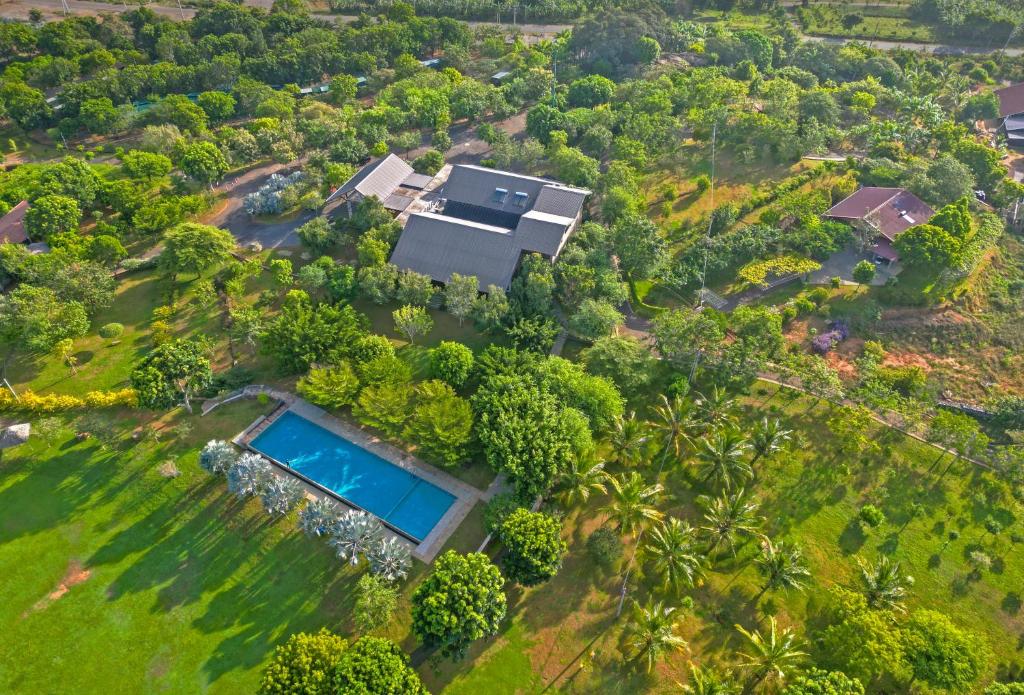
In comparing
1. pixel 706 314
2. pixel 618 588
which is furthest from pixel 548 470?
pixel 706 314

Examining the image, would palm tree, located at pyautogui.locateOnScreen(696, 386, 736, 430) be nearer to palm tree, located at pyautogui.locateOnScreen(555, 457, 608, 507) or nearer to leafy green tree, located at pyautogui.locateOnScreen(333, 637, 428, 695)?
palm tree, located at pyautogui.locateOnScreen(555, 457, 608, 507)

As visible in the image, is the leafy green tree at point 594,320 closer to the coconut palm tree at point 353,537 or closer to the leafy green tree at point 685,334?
the leafy green tree at point 685,334

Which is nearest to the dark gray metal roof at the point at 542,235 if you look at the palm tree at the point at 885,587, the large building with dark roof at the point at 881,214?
the large building with dark roof at the point at 881,214

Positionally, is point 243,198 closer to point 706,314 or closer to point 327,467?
point 327,467

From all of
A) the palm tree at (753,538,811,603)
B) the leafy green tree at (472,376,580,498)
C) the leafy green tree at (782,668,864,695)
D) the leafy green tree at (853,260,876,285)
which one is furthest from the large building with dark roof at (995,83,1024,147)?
the leafy green tree at (782,668,864,695)

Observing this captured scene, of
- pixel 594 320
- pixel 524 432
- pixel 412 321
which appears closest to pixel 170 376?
pixel 412 321

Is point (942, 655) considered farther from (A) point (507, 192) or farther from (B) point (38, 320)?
(B) point (38, 320)
